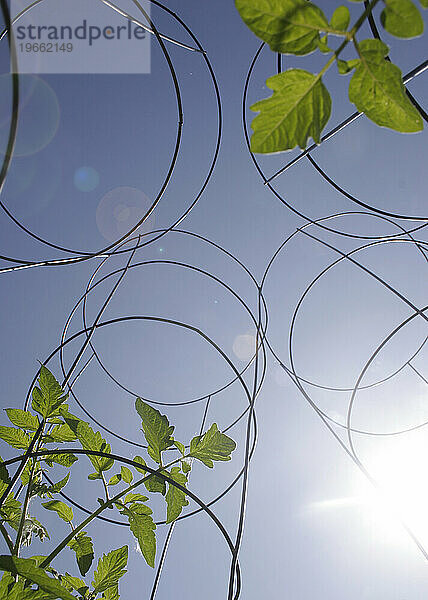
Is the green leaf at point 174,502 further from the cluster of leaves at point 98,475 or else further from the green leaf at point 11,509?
the green leaf at point 11,509

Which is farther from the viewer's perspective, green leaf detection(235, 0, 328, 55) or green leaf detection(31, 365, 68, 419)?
green leaf detection(31, 365, 68, 419)

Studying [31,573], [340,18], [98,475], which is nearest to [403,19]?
[340,18]

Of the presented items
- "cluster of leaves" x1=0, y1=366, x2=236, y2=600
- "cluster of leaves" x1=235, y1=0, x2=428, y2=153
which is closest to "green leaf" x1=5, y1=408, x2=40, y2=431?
"cluster of leaves" x1=0, y1=366, x2=236, y2=600

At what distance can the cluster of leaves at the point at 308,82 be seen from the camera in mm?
191

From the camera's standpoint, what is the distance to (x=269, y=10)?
0.19 m

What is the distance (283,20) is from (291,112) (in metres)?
0.03

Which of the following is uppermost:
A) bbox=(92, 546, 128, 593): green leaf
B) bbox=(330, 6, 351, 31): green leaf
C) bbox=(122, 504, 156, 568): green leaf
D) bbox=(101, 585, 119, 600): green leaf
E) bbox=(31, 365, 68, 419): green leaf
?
bbox=(330, 6, 351, 31): green leaf

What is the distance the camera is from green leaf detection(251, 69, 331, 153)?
0.20 meters

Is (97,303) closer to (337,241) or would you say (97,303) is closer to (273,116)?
(337,241)

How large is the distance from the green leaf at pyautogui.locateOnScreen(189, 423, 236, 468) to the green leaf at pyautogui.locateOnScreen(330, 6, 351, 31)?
0.43 metres

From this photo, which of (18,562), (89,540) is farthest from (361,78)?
(89,540)

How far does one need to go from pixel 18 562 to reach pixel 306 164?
1.87 meters

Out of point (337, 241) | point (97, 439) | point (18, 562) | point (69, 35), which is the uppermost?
point (69, 35)

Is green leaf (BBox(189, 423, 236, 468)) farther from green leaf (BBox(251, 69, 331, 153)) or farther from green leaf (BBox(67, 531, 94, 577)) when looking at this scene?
green leaf (BBox(251, 69, 331, 153))
